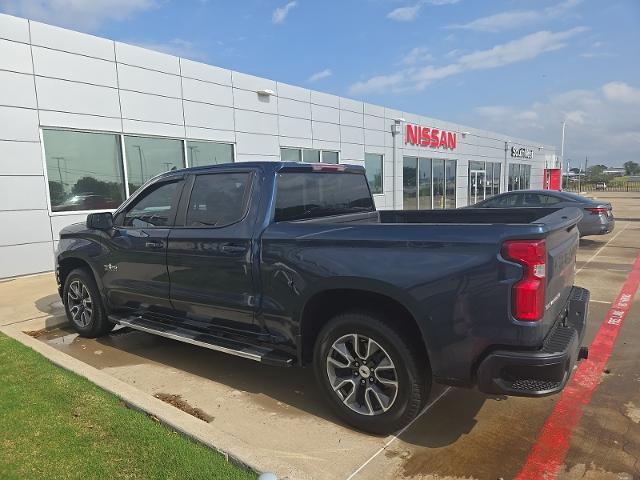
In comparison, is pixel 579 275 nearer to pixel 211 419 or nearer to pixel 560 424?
pixel 560 424

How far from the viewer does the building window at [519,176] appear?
114 feet

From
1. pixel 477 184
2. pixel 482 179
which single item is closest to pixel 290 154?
pixel 477 184

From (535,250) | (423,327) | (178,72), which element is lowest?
(423,327)

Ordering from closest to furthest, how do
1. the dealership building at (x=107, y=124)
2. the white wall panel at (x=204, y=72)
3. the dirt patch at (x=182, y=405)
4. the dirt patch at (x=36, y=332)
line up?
the dirt patch at (x=182, y=405)
the dirt patch at (x=36, y=332)
the dealership building at (x=107, y=124)
the white wall panel at (x=204, y=72)

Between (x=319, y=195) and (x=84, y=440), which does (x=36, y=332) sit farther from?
(x=319, y=195)

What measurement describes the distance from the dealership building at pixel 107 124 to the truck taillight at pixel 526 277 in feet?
31.0

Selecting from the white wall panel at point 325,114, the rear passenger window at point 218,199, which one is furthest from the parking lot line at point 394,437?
the white wall panel at point 325,114

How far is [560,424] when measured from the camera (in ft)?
11.1

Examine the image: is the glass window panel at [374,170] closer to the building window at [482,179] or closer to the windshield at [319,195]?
the building window at [482,179]

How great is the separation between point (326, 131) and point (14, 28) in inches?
397

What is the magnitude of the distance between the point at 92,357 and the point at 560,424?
4.48 meters

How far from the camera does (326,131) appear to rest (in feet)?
55.7

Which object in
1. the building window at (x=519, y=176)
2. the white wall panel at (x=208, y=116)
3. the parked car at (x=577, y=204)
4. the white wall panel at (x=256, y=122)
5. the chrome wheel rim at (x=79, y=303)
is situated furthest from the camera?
the building window at (x=519, y=176)

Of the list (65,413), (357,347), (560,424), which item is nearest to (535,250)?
(357,347)
